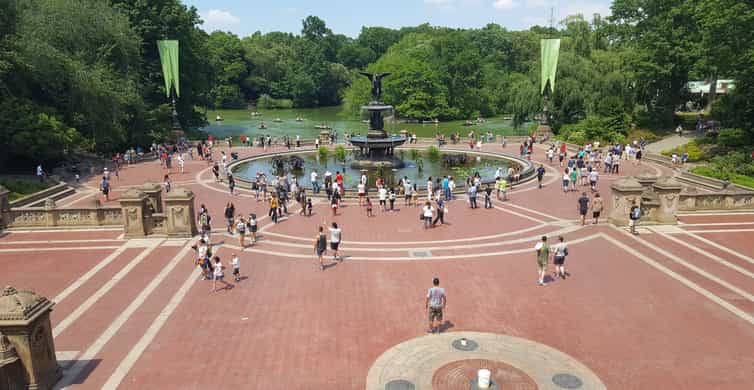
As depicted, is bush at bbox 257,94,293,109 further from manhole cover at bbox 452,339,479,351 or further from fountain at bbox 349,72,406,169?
manhole cover at bbox 452,339,479,351

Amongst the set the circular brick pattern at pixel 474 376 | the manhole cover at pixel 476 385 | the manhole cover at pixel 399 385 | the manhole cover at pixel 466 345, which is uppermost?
the manhole cover at pixel 476 385

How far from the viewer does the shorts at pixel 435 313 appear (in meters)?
12.8

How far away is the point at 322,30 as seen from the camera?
170250mm

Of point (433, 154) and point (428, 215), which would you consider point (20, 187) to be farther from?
point (433, 154)

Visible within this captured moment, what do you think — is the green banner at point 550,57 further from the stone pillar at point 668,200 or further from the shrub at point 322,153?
the stone pillar at point 668,200

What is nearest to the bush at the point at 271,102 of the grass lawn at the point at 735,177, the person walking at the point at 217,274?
the grass lawn at the point at 735,177

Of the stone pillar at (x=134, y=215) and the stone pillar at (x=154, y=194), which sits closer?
the stone pillar at (x=134, y=215)

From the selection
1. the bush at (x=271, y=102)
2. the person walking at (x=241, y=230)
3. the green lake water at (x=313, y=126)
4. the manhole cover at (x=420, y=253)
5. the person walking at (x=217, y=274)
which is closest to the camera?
the person walking at (x=217, y=274)

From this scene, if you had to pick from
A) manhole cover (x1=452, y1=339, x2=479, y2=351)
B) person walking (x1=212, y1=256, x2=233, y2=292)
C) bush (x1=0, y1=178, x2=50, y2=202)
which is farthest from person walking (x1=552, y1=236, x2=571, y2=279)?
bush (x1=0, y1=178, x2=50, y2=202)

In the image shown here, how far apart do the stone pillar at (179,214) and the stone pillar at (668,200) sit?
62.3ft

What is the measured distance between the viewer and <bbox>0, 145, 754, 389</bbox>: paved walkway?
37.7 feet

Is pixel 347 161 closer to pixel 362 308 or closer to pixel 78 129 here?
pixel 78 129

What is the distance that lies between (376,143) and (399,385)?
1142 inches

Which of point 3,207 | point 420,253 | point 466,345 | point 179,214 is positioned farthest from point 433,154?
point 466,345
